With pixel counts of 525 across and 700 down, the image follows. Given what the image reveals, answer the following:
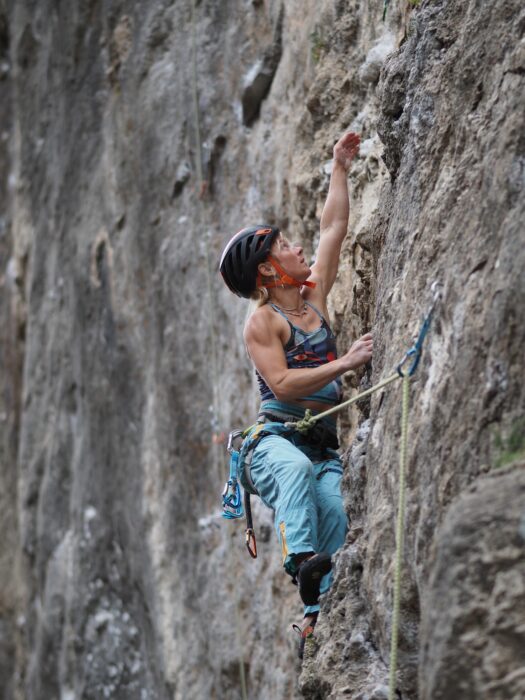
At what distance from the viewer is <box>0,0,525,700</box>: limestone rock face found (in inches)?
139

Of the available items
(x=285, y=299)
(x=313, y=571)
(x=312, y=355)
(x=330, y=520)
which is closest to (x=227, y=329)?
(x=285, y=299)

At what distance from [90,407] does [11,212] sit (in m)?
5.29

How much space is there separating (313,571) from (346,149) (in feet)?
7.65

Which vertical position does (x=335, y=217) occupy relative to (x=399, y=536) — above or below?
above

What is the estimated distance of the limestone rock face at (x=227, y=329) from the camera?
3525mm

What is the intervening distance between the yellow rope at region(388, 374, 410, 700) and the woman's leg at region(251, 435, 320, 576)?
88 centimetres

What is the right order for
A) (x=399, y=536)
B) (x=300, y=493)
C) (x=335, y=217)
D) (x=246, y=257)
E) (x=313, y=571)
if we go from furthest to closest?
1. (x=335, y=217)
2. (x=246, y=257)
3. (x=300, y=493)
4. (x=313, y=571)
5. (x=399, y=536)

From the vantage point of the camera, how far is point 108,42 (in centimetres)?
1152

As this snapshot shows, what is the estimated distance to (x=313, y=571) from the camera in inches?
184

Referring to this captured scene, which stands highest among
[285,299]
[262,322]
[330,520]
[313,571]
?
[285,299]

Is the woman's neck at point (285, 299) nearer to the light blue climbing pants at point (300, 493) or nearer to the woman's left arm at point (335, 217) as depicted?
the woman's left arm at point (335, 217)

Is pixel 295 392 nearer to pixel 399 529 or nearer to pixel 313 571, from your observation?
pixel 313 571

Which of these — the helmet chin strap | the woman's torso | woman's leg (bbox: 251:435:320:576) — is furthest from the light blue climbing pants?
the helmet chin strap

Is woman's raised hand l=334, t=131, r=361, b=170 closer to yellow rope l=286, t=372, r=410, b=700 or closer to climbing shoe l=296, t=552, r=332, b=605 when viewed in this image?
yellow rope l=286, t=372, r=410, b=700
